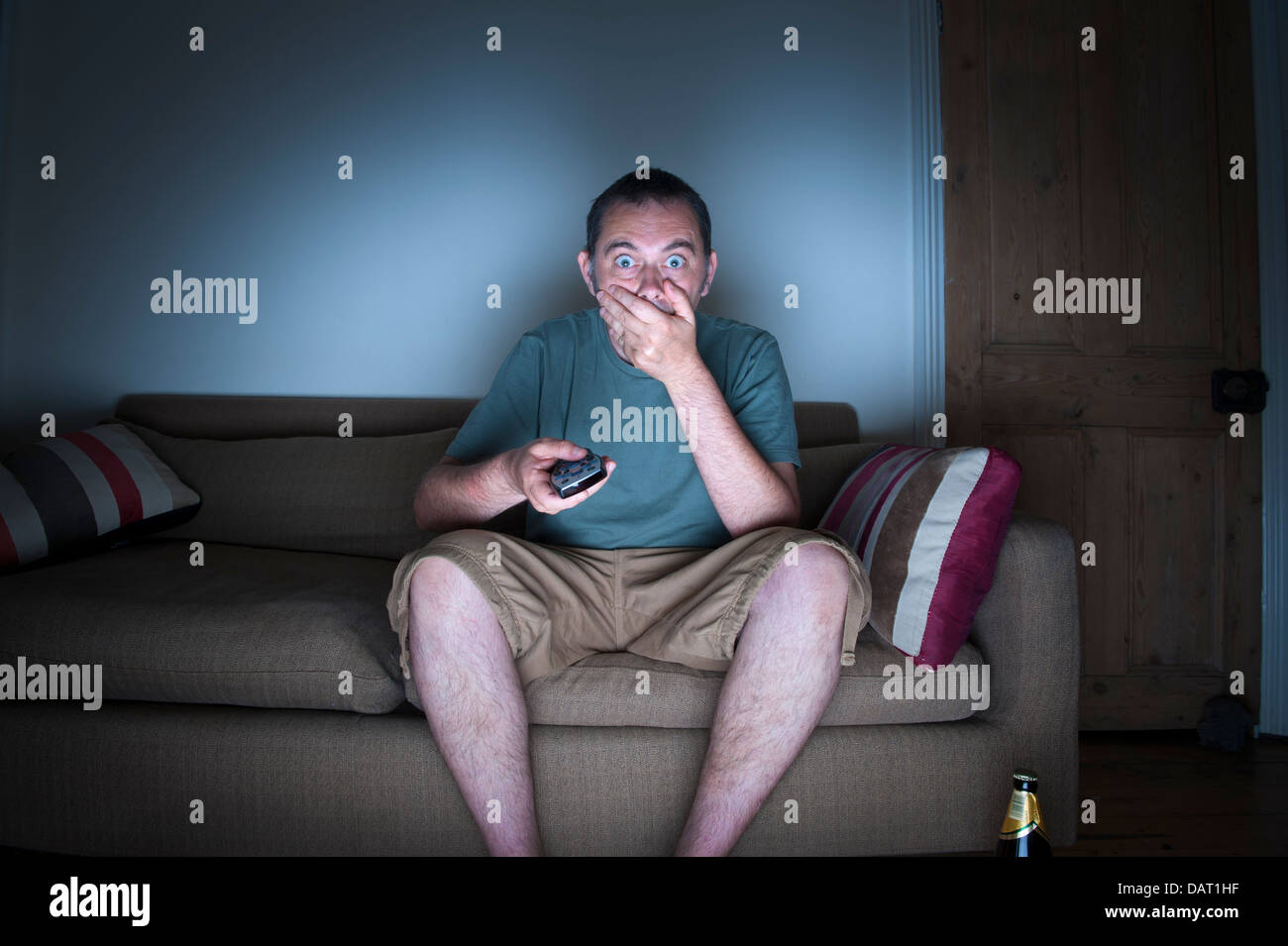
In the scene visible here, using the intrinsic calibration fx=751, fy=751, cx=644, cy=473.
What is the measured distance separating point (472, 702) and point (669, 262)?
2.52 feet

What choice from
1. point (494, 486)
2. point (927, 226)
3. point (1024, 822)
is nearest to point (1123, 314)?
point (927, 226)

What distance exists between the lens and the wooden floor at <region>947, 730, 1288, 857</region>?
4.55ft

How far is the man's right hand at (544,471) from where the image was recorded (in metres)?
1.06

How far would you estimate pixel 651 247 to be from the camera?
1270 millimetres

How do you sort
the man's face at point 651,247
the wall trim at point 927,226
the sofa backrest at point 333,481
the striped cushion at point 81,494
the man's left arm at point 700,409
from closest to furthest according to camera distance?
the man's left arm at point 700,409
the man's face at point 651,247
the striped cushion at point 81,494
the sofa backrest at point 333,481
the wall trim at point 927,226

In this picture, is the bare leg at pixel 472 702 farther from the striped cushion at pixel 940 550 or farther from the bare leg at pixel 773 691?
the striped cushion at pixel 940 550

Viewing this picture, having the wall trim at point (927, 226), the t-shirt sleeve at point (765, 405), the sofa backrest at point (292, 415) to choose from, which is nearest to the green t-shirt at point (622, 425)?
the t-shirt sleeve at point (765, 405)

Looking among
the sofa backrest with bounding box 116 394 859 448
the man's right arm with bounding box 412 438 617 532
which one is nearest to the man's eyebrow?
the man's right arm with bounding box 412 438 617 532

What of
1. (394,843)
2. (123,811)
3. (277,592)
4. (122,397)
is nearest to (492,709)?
(394,843)

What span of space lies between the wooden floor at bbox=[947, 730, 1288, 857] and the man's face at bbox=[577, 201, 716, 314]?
3.36 feet

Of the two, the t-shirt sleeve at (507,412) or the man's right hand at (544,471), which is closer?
the man's right hand at (544,471)

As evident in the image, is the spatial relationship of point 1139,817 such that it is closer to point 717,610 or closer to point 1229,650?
point 1229,650

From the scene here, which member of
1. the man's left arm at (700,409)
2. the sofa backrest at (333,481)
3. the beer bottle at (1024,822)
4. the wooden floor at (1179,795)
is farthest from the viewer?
the sofa backrest at (333,481)
